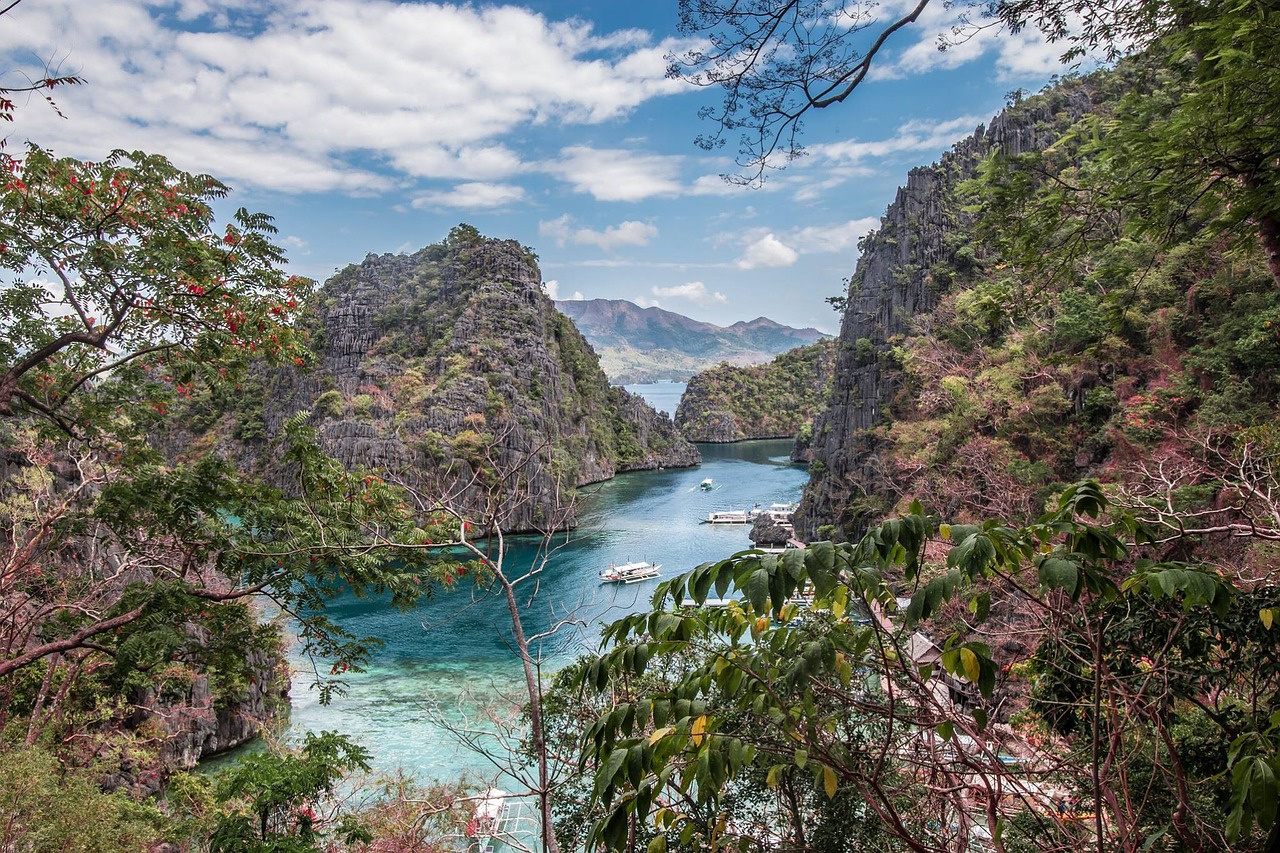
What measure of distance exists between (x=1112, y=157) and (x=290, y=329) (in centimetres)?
615

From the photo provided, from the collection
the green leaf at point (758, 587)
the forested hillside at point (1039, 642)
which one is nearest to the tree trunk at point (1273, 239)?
the forested hillside at point (1039, 642)

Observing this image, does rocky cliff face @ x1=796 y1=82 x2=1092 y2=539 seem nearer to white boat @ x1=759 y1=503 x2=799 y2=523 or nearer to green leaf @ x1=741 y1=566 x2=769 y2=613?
white boat @ x1=759 y1=503 x2=799 y2=523

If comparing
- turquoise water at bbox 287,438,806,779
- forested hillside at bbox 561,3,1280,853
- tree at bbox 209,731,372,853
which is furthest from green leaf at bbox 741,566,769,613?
turquoise water at bbox 287,438,806,779

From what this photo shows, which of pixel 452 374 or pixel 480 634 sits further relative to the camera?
pixel 452 374

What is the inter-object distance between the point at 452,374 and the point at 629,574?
18.3 metres

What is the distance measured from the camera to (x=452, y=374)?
124 feet

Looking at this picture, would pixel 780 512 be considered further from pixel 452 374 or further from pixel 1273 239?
pixel 1273 239

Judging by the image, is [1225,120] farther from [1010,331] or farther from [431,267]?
[431,267]

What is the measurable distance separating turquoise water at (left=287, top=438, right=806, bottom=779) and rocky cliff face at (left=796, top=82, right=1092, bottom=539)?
594 centimetres

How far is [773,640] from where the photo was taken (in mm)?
1856

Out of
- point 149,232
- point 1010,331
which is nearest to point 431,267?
point 1010,331

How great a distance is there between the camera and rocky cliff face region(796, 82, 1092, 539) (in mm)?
29625

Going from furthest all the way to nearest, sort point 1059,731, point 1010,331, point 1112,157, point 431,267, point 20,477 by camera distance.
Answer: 1. point 431,267
2. point 1010,331
3. point 20,477
4. point 1112,157
5. point 1059,731

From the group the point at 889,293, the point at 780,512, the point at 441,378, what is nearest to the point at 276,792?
the point at 889,293
